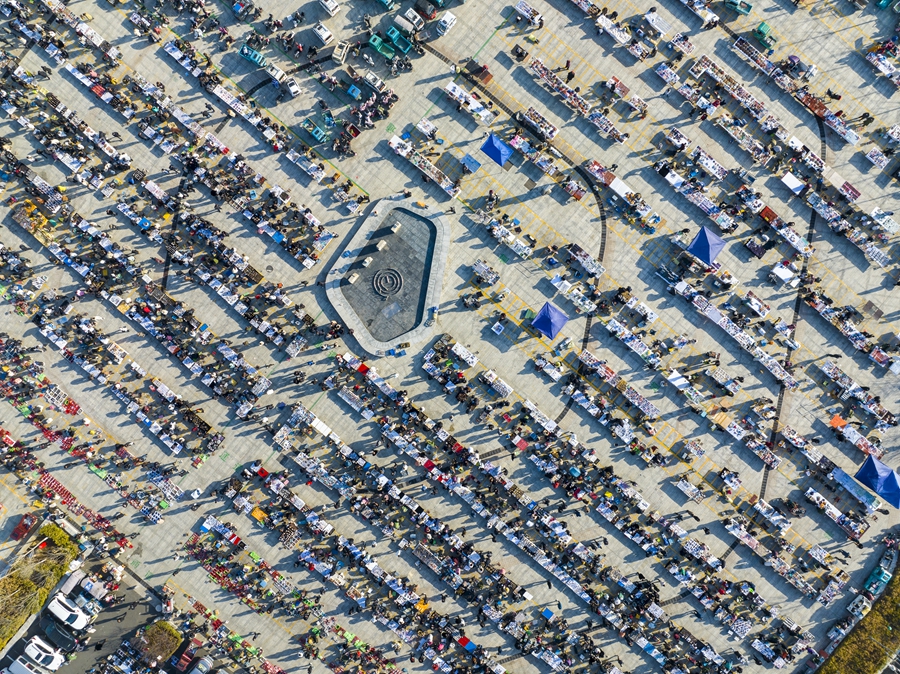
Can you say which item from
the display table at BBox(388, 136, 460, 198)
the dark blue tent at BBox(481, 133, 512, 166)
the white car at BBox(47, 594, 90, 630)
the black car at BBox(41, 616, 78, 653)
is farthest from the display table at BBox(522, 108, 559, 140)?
the black car at BBox(41, 616, 78, 653)

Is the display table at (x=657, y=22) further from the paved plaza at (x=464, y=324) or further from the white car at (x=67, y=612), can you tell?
the white car at (x=67, y=612)

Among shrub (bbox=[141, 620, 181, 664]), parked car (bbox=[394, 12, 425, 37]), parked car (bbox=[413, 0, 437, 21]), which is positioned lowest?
shrub (bbox=[141, 620, 181, 664])

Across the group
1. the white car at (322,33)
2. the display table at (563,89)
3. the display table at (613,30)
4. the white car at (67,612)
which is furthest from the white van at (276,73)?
the white car at (67,612)

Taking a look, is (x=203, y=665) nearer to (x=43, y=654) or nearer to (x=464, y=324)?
(x=43, y=654)

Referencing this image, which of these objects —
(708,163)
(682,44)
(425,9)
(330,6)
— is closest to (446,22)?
(425,9)

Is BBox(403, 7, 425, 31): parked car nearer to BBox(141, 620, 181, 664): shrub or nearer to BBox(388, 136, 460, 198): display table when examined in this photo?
BBox(388, 136, 460, 198): display table
